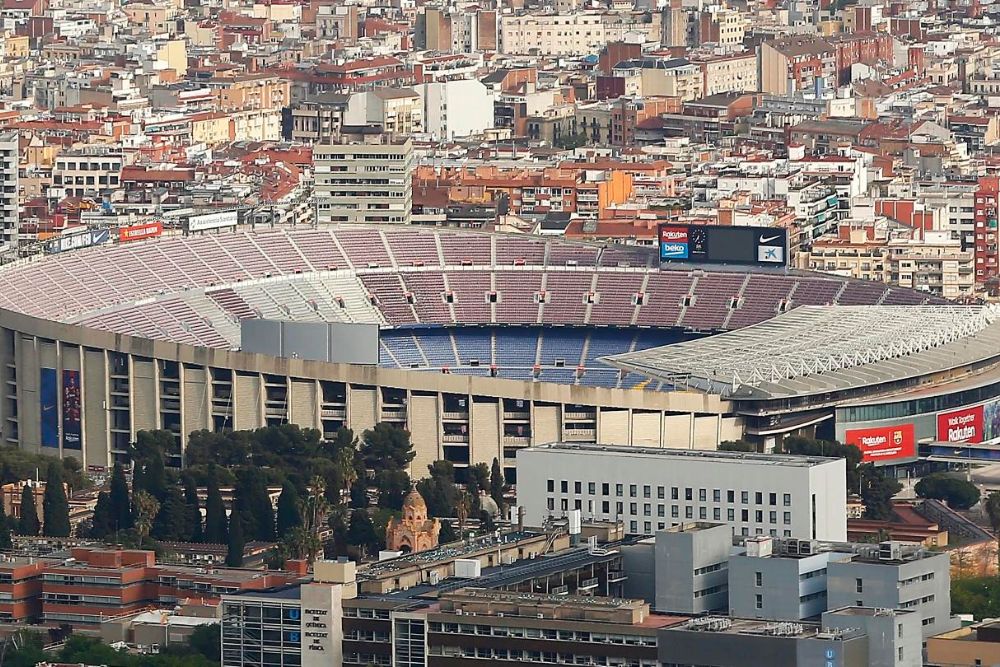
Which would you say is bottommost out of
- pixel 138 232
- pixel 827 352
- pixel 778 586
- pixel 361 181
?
pixel 361 181

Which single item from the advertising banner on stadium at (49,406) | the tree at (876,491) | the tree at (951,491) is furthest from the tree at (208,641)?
the advertising banner on stadium at (49,406)

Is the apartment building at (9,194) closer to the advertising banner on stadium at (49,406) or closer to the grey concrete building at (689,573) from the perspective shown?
the advertising banner on stadium at (49,406)

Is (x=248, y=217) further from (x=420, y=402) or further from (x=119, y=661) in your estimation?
(x=119, y=661)

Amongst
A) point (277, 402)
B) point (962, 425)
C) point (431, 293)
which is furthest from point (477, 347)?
point (962, 425)

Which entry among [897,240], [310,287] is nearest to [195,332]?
[310,287]

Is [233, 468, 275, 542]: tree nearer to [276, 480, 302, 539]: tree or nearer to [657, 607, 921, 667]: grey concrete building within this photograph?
[276, 480, 302, 539]: tree

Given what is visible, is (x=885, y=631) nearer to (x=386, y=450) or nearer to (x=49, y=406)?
(x=386, y=450)
